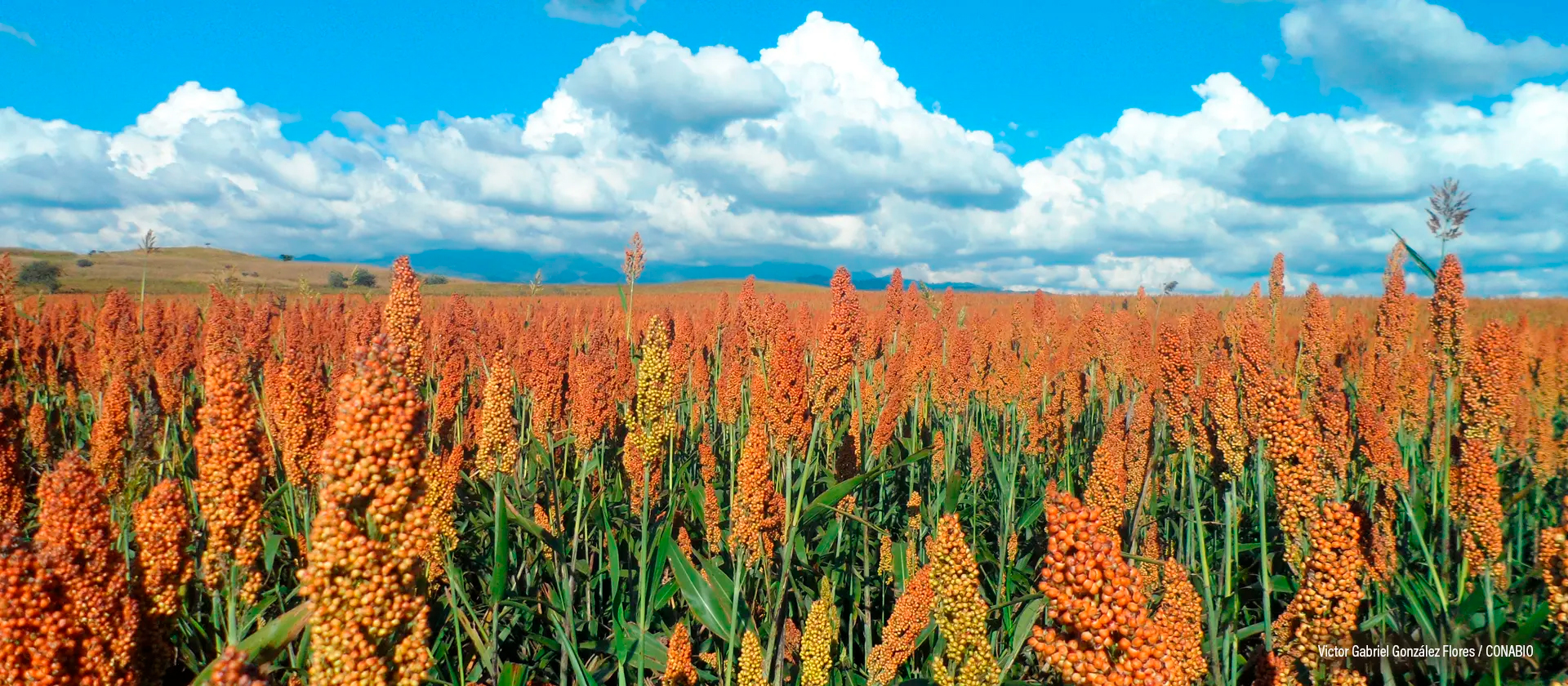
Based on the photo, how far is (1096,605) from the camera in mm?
1392

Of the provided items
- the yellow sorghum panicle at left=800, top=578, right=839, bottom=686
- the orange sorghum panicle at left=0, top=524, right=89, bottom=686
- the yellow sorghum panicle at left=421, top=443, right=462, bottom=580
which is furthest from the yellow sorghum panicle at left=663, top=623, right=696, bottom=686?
the orange sorghum panicle at left=0, top=524, right=89, bottom=686

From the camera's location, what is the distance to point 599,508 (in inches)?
171

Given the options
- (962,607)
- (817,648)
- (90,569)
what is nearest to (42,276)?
(90,569)

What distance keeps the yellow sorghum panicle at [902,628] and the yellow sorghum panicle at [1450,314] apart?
358cm

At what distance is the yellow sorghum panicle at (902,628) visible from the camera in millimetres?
2455

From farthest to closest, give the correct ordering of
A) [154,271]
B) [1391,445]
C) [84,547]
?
1. [154,271]
2. [1391,445]
3. [84,547]

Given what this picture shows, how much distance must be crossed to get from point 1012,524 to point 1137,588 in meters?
3.77

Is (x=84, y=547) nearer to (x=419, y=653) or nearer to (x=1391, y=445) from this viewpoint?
(x=419, y=653)

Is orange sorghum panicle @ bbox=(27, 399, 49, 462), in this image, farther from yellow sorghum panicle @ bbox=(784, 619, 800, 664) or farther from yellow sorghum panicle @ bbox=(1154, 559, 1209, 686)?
yellow sorghum panicle @ bbox=(1154, 559, 1209, 686)

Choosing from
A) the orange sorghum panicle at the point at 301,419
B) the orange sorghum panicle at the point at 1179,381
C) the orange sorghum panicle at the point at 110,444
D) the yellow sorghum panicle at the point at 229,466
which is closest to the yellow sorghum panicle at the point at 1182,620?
the orange sorghum panicle at the point at 1179,381

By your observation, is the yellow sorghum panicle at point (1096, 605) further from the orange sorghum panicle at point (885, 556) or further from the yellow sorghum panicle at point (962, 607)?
the orange sorghum panicle at point (885, 556)

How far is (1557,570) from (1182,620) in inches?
34.1

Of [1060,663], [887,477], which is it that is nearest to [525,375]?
[887,477]

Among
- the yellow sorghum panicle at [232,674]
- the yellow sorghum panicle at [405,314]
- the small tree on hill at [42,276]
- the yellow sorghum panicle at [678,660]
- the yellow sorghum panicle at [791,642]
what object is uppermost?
the small tree on hill at [42,276]
